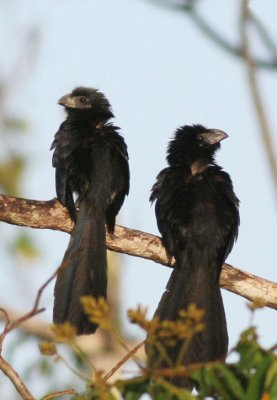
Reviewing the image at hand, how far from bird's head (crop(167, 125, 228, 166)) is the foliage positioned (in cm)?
352

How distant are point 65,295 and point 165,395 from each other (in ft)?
8.53

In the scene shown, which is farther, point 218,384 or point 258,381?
point 218,384

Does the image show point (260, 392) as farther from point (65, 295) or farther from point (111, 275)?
point (111, 275)

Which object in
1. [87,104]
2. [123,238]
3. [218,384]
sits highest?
[87,104]

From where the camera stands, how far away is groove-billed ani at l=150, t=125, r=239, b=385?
5.64m

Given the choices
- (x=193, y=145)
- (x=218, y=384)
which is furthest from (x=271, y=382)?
(x=193, y=145)

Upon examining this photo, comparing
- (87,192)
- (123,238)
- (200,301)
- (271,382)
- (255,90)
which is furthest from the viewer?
(87,192)

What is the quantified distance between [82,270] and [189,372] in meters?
2.96

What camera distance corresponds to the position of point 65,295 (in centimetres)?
561

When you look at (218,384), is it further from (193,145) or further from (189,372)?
(193,145)

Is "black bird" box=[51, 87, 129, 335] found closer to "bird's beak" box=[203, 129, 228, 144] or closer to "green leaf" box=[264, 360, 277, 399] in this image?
"bird's beak" box=[203, 129, 228, 144]

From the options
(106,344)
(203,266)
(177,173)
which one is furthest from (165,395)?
(106,344)

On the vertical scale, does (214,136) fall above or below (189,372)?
above

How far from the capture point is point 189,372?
291cm
